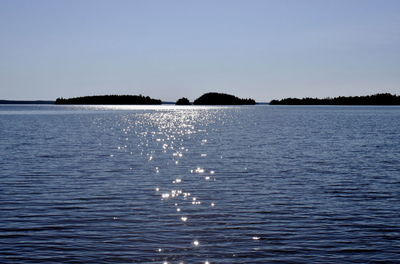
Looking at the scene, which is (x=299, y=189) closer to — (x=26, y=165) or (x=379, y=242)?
(x=379, y=242)

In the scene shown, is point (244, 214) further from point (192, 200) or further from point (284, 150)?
point (284, 150)

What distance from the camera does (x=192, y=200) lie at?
25.1 m

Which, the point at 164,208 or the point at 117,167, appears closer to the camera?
the point at 164,208

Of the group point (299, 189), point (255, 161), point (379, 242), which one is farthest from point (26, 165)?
point (379, 242)

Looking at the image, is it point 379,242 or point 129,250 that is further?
point 379,242

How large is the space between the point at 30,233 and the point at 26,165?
70.8ft

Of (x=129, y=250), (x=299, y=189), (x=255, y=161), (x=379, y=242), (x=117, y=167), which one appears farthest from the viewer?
(x=255, y=161)

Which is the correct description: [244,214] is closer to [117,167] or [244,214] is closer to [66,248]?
[66,248]

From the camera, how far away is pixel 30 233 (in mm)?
18391

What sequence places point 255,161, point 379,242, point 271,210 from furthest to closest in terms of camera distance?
point 255,161
point 271,210
point 379,242

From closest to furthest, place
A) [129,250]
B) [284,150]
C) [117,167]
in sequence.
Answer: [129,250], [117,167], [284,150]

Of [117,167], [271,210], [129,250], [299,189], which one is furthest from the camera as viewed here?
[117,167]

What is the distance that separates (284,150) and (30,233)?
126 ft

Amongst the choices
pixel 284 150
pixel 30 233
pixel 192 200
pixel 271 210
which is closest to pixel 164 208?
pixel 192 200
